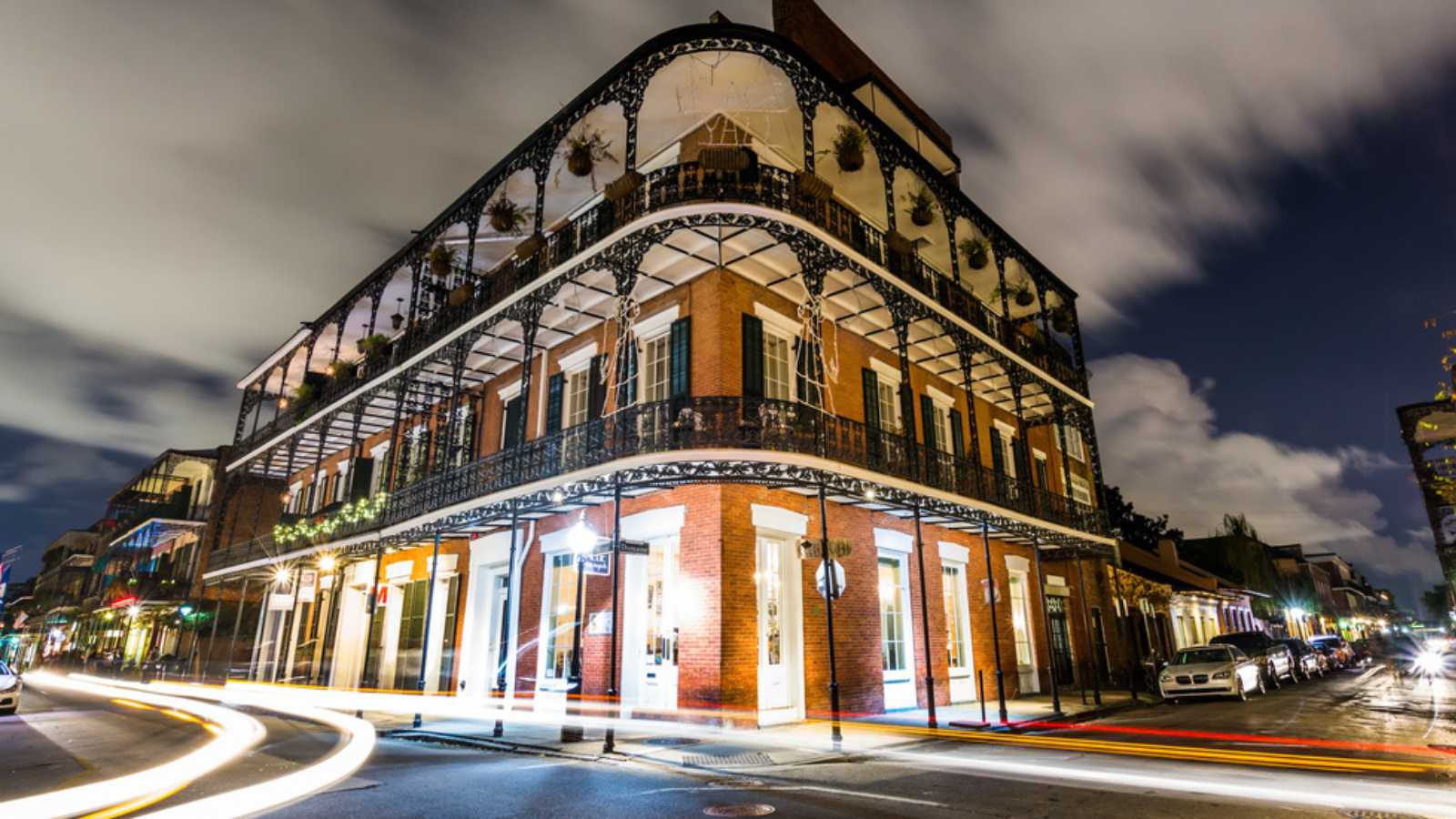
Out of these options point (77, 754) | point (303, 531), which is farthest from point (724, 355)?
point (303, 531)

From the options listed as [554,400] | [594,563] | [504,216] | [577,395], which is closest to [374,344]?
[504,216]

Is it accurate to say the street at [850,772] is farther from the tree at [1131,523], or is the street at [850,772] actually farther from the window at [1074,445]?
the tree at [1131,523]

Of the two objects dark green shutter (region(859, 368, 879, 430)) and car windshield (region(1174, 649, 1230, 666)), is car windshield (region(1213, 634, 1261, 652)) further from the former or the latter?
dark green shutter (region(859, 368, 879, 430))

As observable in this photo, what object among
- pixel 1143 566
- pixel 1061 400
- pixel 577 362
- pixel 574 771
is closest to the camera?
pixel 574 771

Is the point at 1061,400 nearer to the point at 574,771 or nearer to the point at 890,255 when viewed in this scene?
the point at 890,255

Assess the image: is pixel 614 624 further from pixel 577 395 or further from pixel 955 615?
pixel 955 615

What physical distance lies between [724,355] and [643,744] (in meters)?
6.19

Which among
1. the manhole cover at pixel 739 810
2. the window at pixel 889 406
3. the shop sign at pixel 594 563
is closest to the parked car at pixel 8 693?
the shop sign at pixel 594 563

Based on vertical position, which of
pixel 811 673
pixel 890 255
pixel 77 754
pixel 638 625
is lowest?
pixel 77 754

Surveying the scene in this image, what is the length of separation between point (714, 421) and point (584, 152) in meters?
6.23

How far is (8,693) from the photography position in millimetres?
15391

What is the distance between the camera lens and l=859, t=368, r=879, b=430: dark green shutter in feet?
50.4

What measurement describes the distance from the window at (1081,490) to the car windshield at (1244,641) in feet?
17.6

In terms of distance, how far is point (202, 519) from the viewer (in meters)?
32.9
